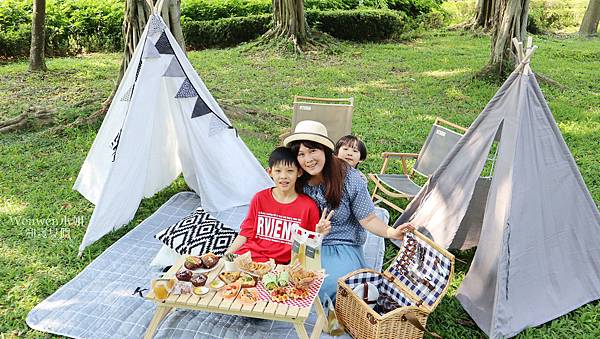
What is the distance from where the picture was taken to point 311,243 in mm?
3266

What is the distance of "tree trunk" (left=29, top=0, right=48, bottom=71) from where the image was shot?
982cm

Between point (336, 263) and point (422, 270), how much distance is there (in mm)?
576

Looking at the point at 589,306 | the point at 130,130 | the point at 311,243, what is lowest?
the point at 589,306

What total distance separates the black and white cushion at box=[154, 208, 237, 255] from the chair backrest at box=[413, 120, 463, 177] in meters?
2.18

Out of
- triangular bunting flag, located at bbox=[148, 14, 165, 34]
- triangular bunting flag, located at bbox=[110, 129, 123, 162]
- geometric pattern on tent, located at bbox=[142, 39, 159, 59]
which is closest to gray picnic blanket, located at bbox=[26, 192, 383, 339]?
triangular bunting flag, located at bbox=[110, 129, 123, 162]

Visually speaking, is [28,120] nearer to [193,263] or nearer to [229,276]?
[193,263]

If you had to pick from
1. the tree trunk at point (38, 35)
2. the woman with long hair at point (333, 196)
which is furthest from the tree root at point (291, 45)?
the woman with long hair at point (333, 196)

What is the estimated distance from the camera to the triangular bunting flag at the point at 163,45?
4.72m

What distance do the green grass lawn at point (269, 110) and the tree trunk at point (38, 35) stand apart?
0.99 ft

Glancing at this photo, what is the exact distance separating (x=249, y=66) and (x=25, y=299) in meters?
8.61

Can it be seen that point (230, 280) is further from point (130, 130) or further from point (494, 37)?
point (494, 37)

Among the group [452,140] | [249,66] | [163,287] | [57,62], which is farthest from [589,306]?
[57,62]

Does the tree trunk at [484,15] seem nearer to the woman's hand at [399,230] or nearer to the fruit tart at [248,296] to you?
the woman's hand at [399,230]

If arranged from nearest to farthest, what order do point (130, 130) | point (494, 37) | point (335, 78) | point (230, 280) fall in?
point (230, 280) → point (130, 130) → point (494, 37) → point (335, 78)
